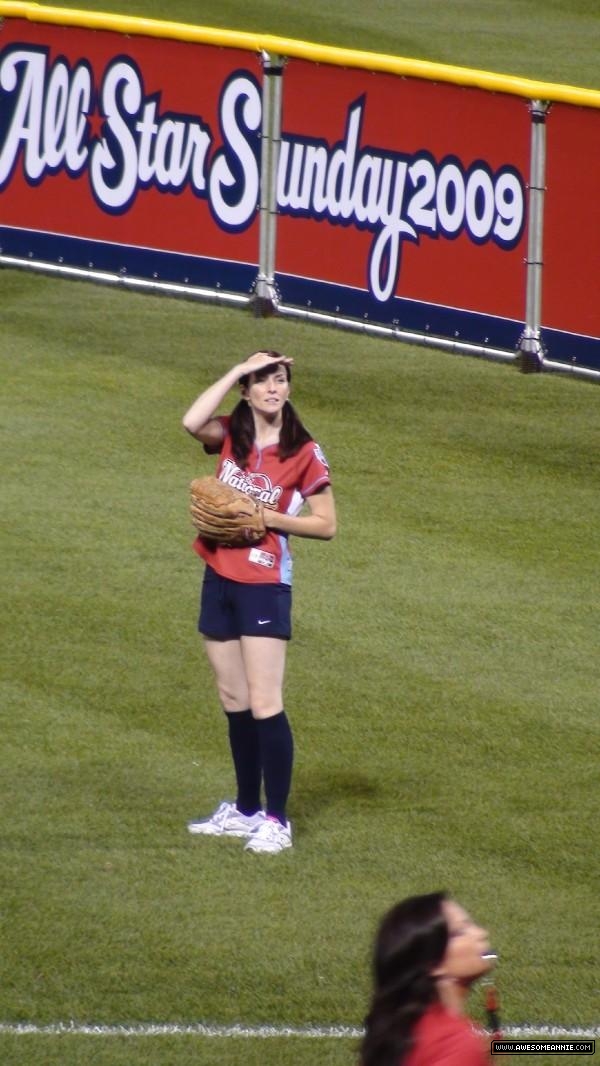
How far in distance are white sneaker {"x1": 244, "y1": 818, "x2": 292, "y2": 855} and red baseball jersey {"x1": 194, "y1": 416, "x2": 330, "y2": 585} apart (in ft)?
3.43

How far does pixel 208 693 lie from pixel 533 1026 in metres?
3.45

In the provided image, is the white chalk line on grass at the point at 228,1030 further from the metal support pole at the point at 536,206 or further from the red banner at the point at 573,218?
the metal support pole at the point at 536,206

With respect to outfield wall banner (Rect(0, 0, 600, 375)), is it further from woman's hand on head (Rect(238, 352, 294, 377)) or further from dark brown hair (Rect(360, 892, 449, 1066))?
dark brown hair (Rect(360, 892, 449, 1066))

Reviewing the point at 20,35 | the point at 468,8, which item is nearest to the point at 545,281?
the point at 20,35

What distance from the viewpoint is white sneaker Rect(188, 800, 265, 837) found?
7832 millimetres

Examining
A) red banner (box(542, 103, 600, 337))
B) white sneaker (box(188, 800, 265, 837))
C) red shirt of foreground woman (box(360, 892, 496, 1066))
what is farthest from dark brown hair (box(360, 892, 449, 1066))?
red banner (box(542, 103, 600, 337))

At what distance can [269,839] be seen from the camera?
7.67 meters

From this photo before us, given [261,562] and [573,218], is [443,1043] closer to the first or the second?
[261,562]

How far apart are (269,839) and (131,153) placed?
903 centimetres

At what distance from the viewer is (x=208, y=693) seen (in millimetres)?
9406

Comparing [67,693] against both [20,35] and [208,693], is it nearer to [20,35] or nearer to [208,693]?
[208,693]

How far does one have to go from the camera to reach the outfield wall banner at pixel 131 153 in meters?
14.9

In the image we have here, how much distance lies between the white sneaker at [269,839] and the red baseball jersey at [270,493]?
3.43ft

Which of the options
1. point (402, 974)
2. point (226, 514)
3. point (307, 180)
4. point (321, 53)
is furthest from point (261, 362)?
point (321, 53)
